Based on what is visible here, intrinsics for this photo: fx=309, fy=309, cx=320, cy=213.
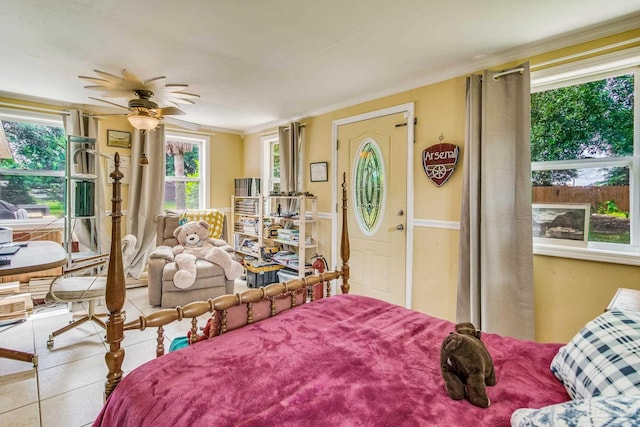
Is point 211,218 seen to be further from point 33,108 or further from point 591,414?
point 591,414

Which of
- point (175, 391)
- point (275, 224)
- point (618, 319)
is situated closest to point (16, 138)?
point (275, 224)

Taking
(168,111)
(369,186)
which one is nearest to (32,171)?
(168,111)

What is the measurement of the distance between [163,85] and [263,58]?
85 cm

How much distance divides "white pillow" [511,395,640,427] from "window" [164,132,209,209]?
4978mm

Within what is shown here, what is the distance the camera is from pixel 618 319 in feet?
3.53

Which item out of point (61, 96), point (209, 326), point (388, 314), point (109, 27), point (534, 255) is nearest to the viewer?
point (209, 326)

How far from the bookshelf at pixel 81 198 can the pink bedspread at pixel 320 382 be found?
277 cm

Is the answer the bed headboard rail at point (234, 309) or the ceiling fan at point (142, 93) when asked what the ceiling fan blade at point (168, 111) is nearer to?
the ceiling fan at point (142, 93)

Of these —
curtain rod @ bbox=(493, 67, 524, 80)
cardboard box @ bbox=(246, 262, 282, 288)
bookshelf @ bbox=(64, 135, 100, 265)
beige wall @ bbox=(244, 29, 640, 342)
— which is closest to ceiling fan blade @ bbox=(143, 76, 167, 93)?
bookshelf @ bbox=(64, 135, 100, 265)

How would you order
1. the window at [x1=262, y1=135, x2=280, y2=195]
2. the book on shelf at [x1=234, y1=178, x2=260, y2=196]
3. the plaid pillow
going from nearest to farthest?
the plaid pillow
the book on shelf at [x1=234, y1=178, x2=260, y2=196]
the window at [x1=262, y1=135, x2=280, y2=195]

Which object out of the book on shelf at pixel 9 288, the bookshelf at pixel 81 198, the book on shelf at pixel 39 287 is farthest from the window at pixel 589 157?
the book on shelf at pixel 9 288

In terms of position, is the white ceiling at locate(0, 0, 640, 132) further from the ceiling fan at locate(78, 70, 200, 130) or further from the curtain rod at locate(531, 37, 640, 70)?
the ceiling fan at locate(78, 70, 200, 130)

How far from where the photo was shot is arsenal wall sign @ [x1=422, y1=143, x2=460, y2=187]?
276 centimetres

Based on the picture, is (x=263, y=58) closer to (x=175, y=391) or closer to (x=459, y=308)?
(x=175, y=391)
